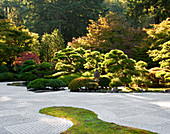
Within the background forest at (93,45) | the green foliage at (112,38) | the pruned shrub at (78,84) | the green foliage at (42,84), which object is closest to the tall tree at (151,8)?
the background forest at (93,45)

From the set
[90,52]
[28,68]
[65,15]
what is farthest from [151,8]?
[65,15]

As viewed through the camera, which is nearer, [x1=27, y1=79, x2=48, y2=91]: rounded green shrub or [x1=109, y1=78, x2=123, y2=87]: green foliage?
[x1=109, y1=78, x2=123, y2=87]: green foliage

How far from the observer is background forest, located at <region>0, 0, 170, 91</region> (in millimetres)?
11961

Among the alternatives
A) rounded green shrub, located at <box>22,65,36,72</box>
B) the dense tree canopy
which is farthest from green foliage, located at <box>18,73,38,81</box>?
the dense tree canopy

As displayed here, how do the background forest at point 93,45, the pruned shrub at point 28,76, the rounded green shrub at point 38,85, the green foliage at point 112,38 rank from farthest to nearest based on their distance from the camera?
the green foliage at point 112,38 < the pruned shrub at point 28,76 < the background forest at point 93,45 < the rounded green shrub at point 38,85

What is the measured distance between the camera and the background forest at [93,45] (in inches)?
471

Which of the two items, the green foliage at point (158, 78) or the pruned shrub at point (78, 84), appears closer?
the pruned shrub at point (78, 84)

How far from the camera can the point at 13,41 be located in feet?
85.9

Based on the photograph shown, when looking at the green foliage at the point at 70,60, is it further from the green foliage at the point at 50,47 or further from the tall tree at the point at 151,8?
the tall tree at the point at 151,8

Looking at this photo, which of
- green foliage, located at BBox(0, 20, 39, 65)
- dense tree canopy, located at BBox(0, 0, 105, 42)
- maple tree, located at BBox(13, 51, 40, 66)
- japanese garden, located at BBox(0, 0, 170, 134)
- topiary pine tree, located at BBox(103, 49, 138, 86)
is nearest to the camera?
topiary pine tree, located at BBox(103, 49, 138, 86)

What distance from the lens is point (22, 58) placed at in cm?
2333

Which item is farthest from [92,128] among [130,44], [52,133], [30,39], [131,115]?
[30,39]

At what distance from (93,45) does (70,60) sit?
13.1 feet

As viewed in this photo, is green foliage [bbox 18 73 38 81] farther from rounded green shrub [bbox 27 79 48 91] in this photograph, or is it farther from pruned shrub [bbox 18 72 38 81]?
rounded green shrub [bbox 27 79 48 91]
